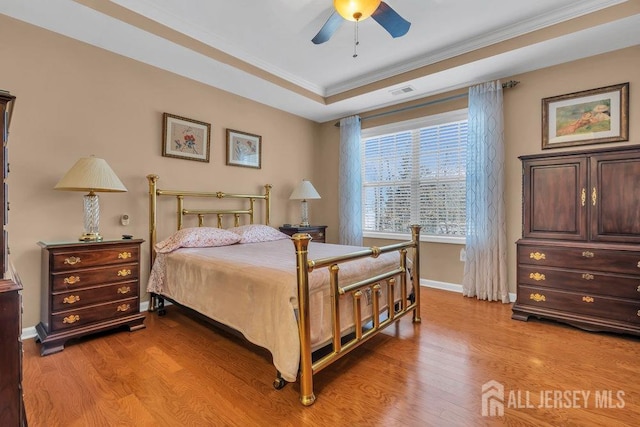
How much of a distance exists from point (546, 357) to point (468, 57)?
9.34 feet

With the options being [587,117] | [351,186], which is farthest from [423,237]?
[587,117]

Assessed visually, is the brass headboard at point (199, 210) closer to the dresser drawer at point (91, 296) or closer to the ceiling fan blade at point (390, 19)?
the dresser drawer at point (91, 296)

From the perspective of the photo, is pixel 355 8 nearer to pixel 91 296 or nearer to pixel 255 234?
pixel 255 234

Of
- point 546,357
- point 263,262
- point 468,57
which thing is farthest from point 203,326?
point 468,57

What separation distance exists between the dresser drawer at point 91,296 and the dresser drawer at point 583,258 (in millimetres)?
3631

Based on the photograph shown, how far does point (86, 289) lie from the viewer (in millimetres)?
2398

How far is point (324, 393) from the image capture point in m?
1.73

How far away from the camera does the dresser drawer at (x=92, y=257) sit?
7.46ft

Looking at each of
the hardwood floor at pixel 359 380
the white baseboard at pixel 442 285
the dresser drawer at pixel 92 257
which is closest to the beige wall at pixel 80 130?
the dresser drawer at pixel 92 257

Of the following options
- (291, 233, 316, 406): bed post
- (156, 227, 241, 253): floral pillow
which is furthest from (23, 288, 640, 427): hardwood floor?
(156, 227, 241, 253): floral pillow

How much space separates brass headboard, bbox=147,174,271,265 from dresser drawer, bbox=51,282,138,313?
1.89 ft

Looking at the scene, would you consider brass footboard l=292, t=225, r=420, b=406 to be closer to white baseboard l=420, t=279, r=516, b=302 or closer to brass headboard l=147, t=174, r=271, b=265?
white baseboard l=420, t=279, r=516, b=302

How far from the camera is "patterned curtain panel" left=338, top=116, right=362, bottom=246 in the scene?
466 cm

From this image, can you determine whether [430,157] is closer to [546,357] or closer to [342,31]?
[342,31]
